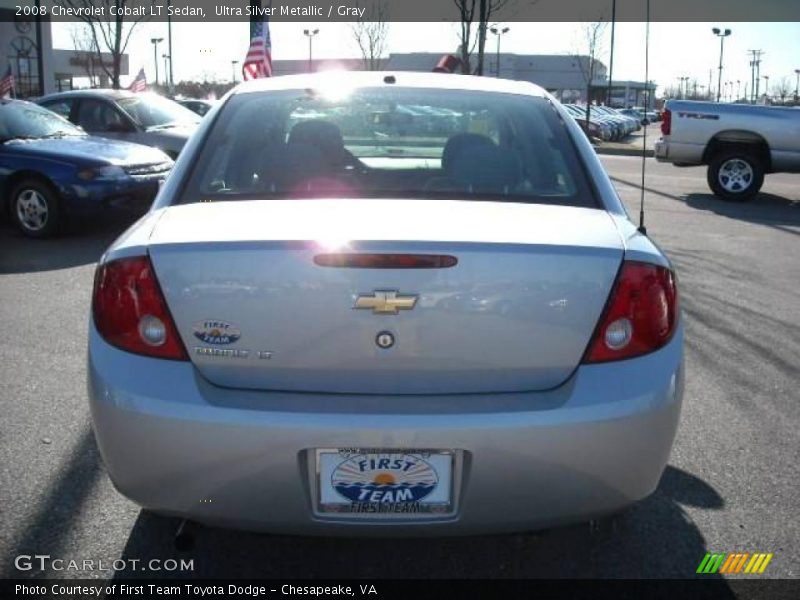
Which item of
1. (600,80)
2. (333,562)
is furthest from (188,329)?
(600,80)

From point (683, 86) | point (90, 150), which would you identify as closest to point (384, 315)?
point (90, 150)

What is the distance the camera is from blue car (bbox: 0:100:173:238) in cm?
890

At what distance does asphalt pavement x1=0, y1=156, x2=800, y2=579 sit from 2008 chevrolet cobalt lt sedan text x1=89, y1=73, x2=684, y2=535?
456mm

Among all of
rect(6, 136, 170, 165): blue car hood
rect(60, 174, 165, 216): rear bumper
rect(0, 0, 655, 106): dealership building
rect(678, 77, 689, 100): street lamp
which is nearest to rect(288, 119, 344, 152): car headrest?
rect(60, 174, 165, 216): rear bumper

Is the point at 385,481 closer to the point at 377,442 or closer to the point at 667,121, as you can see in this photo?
the point at 377,442

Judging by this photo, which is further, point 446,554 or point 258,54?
point 258,54

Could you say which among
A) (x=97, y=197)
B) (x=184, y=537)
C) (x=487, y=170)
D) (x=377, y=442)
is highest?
(x=487, y=170)

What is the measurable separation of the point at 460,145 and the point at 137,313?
1.44 metres

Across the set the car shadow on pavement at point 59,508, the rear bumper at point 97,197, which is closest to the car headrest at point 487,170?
the car shadow on pavement at point 59,508

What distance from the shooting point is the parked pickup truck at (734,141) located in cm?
1339

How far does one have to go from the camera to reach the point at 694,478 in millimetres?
3604

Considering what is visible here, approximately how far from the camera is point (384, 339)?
238 centimetres

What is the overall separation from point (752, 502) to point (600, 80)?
8729 centimetres

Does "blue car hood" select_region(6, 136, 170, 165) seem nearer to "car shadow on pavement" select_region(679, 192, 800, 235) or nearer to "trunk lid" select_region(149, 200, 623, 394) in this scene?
"trunk lid" select_region(149, 200, 623, 394)
